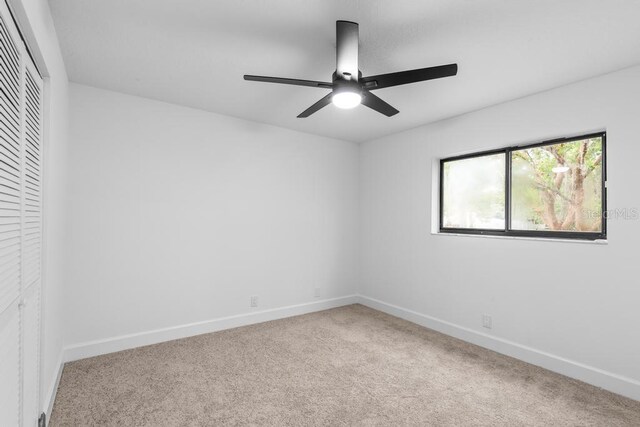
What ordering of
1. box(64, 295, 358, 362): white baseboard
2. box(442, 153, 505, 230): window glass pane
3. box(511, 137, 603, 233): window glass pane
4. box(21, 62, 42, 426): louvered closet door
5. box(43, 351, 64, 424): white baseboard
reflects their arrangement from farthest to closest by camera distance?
box(442, 153, 505, 230): window glass pane, box(64, 295, 358, 362): white baseboard, box(511, 137, 603, 233): window glass pane, box(43, 351, 64, 424): white baseboard, box(21, 62, 42, 426): louvered closet door

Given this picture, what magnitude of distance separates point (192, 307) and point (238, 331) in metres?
0.56

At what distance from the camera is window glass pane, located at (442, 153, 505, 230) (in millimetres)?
3309

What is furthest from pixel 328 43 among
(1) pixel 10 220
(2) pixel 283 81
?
(1) pixel 10 220

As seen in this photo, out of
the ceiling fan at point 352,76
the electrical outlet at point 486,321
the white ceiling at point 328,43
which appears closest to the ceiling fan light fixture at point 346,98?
the ceiling fan at point 352,76

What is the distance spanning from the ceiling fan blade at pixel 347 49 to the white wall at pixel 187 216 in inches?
80.1

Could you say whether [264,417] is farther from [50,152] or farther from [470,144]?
[470,144]

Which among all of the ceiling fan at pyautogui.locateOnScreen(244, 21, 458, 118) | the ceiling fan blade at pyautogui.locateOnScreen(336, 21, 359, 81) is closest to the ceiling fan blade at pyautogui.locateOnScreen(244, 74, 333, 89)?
the ceiling fan at pyautogui.locateOnScreen(244, 21, 458, 118)

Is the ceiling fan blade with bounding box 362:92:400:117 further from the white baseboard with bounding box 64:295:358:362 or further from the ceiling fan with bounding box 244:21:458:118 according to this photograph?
the white baseboard with bounding box 64:295:358:362

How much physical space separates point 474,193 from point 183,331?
351 centimetres

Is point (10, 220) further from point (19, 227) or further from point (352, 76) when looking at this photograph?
point (352, 76)

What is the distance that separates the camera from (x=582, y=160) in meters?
2.74

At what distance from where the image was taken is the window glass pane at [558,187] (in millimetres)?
2652

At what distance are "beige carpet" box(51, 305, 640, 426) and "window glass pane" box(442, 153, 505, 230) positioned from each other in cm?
134

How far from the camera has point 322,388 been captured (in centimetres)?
235
